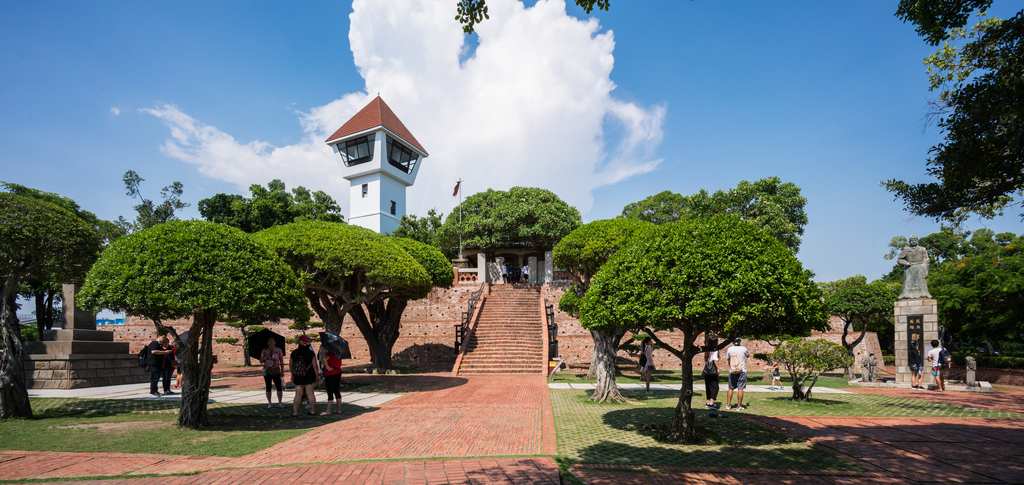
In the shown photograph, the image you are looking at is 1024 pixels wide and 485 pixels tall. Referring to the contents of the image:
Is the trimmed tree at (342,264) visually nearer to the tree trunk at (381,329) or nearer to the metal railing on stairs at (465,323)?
the tree trunk at (381,329)

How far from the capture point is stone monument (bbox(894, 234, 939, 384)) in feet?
43.4

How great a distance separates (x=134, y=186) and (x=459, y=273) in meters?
23.8

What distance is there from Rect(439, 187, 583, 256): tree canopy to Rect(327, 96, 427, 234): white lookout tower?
9.67 m

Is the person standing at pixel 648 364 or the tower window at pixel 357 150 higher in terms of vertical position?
the tower window at pixel 357 150

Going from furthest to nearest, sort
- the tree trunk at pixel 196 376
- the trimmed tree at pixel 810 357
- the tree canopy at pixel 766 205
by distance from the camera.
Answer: the tree canopy at pixel 766 205
the trimmed tree at pixel 810 357
the tree trunk at pixel 196 376

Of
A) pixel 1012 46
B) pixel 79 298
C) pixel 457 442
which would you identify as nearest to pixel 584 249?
pixel 457 442

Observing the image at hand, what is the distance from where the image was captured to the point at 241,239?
8039mm

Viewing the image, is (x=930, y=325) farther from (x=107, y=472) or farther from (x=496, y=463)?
(x=107, y=472)

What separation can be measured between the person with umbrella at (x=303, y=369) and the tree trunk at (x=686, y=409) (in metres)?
6.34

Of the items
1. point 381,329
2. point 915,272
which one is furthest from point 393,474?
point 915,272

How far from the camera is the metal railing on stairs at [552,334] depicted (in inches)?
749

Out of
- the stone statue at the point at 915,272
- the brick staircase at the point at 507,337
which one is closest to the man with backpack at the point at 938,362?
the stone statue at the point at 915,272

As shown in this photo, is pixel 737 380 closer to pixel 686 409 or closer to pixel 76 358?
pixel 686 409

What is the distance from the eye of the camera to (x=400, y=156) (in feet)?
135
